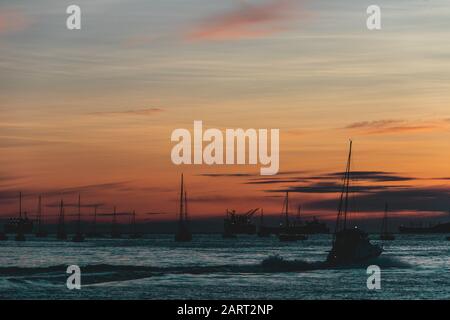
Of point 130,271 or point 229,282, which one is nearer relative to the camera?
point 229,282

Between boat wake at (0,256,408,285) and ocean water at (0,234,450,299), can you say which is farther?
boat wake at (0,256,408,285)

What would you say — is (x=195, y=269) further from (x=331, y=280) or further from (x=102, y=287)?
(x=102, y=287)

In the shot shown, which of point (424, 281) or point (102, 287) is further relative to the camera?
point (424, 281)

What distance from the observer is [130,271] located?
8450 centimetres

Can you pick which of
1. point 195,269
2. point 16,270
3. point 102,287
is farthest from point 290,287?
point 16,270

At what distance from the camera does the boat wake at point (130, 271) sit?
73625 millimetres

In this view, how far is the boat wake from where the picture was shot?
73625 mm

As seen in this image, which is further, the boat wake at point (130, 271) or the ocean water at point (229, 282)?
the boat wake at point (130, 271)
